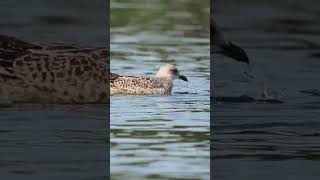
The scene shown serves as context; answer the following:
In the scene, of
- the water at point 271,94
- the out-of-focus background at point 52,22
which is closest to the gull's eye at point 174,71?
the water at point 271,94

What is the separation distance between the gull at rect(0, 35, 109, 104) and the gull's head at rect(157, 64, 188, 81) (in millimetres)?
317

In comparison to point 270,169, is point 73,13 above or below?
above

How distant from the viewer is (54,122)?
263 inches

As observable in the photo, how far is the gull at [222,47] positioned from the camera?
24.7 ft

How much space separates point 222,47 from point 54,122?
145 cm

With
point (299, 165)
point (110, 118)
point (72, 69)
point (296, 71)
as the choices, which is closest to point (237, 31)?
point (296, 71)

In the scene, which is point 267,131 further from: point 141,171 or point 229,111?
point 141,171

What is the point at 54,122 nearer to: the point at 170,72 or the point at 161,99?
the point at 161,99

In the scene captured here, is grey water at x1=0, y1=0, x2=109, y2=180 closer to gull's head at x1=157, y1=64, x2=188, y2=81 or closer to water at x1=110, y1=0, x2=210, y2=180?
water at x1=110, y1=0, x2=210, y2=180

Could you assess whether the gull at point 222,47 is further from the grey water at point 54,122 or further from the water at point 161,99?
the grey water at point 54,122

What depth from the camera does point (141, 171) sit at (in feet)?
18.6

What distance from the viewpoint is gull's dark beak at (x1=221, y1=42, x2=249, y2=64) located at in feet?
25.4

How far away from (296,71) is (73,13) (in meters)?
1.54

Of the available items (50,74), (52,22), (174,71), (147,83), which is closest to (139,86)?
(147,83)
